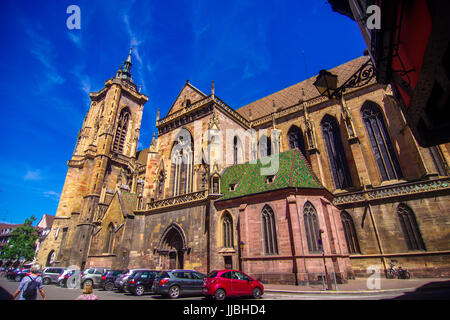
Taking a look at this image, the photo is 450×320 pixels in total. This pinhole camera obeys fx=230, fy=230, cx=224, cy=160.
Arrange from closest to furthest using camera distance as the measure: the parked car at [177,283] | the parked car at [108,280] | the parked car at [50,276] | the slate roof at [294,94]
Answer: the parked car at [177,283] < the parked car at [108,280] < the parked car at [50,276] < the slate roof at [294,94]

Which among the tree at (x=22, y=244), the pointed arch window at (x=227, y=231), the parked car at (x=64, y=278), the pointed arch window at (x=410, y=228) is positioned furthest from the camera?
the tree at (x=22, y=244)

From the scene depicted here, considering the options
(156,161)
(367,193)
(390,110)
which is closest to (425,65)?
(367,193)

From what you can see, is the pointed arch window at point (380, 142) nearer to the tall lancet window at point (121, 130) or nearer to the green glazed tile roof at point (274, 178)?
the green glazed tile roof at point (274, 178)

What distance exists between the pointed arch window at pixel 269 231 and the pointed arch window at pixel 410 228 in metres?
9.38

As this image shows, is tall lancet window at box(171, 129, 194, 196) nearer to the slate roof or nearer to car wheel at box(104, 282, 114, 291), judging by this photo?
car wheel at box(104, 282, 114, 291)

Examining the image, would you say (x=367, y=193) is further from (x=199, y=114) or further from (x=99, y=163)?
(x=99, y=163)

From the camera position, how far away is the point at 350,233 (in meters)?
17.8

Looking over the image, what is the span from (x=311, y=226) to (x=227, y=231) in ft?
19.1

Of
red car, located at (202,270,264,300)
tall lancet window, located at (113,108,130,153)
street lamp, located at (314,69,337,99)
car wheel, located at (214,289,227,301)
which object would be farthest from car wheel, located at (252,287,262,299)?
tall lancet window, located at (113,108,130,153)

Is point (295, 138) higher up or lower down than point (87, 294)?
higher up

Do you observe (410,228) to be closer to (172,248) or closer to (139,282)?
(172,248)

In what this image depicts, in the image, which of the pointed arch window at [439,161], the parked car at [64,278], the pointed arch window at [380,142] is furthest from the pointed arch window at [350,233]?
the parked car at [64,278]

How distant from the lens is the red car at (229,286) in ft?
31.0

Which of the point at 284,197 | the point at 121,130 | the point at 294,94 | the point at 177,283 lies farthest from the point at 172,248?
the point at 121,130
